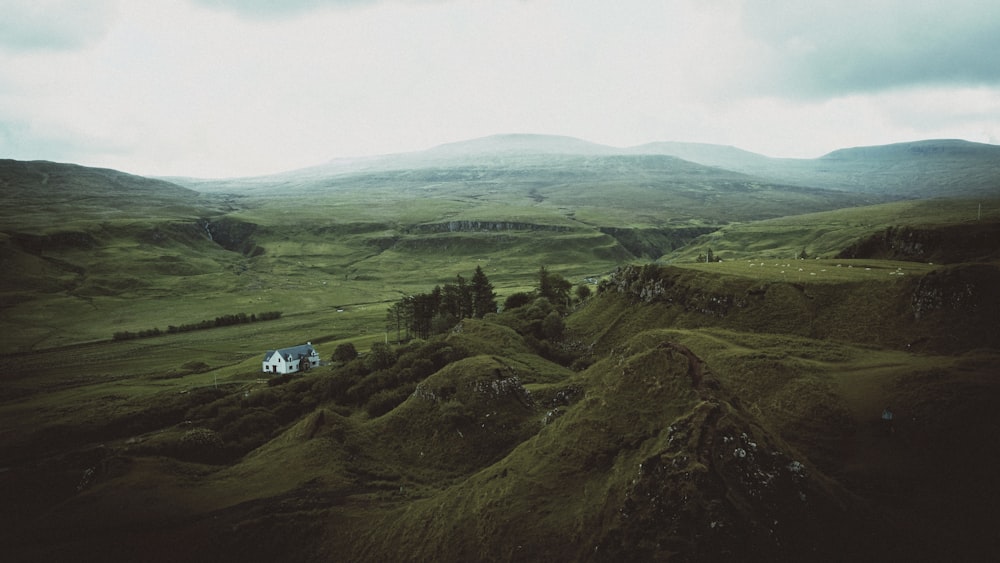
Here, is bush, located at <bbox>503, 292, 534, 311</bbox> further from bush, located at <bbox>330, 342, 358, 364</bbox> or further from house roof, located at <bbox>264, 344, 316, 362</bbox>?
house roof, located at <bbox>264, 344, 316, 362</bbox>

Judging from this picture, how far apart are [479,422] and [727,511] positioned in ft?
78.6

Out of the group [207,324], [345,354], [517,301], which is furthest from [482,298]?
[207,324]

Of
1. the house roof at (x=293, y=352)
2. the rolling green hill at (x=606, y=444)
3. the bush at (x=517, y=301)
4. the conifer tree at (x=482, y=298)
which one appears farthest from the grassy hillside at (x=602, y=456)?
the bush at (x=517, y=301)

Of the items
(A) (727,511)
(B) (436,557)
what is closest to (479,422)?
(B) (436,557)

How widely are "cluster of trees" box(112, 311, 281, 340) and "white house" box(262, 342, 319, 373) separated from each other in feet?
206

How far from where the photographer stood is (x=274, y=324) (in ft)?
482

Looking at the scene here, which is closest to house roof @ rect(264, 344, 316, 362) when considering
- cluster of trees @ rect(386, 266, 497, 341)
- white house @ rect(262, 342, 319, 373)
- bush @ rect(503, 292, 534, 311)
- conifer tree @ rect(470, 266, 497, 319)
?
white house @ rect(262, 342, 319, 373)

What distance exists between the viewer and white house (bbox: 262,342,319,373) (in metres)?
94.2

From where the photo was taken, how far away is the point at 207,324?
14825 cm

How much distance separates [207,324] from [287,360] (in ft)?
234

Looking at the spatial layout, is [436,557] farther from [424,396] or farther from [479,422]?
[424,396]

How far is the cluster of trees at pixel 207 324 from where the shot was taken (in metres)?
135

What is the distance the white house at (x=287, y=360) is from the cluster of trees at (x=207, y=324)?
6284cm

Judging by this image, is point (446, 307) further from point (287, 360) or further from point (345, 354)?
point (287, 360)
